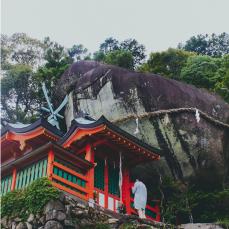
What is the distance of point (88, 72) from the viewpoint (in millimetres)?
23266

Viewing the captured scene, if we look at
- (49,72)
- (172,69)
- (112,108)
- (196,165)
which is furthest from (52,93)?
(196,165)

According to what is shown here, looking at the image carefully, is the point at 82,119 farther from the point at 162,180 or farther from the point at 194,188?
the point at 194,188

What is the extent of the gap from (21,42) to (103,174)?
1991 cm

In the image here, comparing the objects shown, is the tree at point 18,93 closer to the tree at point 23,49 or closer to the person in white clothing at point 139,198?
the tree at point 23,49

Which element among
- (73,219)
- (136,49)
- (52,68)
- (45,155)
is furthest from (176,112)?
(136,49)

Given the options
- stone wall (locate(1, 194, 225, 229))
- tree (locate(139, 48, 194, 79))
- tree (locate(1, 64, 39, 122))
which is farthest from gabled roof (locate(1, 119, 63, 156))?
tree (locate(139, 48, 194, 79))

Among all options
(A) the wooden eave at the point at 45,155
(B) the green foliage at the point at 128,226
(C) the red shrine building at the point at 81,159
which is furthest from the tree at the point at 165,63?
(B) the green foliage at the point at 128,226

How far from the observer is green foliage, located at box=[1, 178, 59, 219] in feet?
39.4

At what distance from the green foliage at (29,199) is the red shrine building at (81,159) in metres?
0.47

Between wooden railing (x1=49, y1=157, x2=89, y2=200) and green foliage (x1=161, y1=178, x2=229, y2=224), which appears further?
green foliage (x1=161, y1=178, x2=229, y2=224)

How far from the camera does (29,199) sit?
12344 millimetres

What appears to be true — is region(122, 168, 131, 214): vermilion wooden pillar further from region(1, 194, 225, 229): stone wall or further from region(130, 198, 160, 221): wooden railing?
region(1, 194, 225, 229): stone wall

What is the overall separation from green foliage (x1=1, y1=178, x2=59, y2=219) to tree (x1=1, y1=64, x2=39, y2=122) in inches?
590

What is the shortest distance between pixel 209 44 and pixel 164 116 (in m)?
21.3
